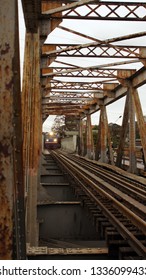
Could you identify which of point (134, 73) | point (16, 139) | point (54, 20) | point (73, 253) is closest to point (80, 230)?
point (73, 253)

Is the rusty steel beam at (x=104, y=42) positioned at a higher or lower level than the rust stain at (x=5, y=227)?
higher

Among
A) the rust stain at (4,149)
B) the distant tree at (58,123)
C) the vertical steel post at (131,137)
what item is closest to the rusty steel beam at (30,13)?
the rust stain at (4,149)

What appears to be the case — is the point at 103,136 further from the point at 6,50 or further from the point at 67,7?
the point at 6,50

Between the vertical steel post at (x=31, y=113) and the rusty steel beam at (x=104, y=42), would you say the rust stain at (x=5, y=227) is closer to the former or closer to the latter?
the vertical steel post at (x=31, y=113)

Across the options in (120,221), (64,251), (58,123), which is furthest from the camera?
(58,123)

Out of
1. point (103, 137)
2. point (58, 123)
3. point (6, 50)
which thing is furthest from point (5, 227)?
point (58, 123)

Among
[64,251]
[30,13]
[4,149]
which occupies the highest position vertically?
[30,13]

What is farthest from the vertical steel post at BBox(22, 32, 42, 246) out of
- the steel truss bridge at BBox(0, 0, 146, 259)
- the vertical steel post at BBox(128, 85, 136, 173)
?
the vertical steel post at BBox(128, 85, 136, 173)

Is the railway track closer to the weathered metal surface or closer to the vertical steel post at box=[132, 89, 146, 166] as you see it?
the weathered metal surface

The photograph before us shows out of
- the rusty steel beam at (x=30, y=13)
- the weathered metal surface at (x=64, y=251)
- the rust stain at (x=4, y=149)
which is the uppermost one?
the rusty steel beam at (x=30, y=13)

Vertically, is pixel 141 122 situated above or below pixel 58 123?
below

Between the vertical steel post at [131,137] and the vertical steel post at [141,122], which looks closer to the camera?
the vertical steel post at [141,122]

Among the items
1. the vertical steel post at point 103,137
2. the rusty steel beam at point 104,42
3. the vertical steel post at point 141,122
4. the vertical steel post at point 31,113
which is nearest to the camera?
the vertical steel post at point 31,113

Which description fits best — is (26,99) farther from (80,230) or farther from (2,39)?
(2,39)
